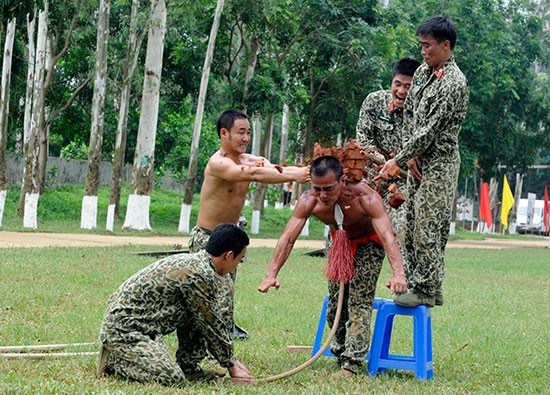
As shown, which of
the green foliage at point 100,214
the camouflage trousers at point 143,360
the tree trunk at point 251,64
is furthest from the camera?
the tree trunk at point 251,64

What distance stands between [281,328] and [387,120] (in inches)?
112

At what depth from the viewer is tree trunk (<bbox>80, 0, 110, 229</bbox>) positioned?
90.0 ft

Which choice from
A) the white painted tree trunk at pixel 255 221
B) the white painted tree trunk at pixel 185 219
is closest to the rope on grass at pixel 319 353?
the white painted tree trunk at pixel 185 219

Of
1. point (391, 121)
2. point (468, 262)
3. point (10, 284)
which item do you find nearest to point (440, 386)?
point (391, 121)

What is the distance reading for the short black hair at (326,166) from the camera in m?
7.73

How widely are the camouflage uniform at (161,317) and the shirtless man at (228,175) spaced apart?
1333mm

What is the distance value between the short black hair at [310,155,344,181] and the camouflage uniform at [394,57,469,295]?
0.57 meters

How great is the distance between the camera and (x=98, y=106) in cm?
2775

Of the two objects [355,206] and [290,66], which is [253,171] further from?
[290,66]

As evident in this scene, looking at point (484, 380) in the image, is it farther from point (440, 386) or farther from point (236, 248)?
point (236, 248)

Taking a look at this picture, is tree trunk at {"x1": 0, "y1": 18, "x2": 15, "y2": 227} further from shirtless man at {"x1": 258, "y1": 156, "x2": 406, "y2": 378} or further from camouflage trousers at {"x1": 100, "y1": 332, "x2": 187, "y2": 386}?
camouflage trousers at {"x1": 100, "y1": 332, "x2": 187, "y2": 386}

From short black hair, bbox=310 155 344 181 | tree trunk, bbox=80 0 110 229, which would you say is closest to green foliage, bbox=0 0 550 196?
tree trunk, bbox=80 0 110 229

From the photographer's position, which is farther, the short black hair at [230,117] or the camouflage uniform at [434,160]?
the short black hair at [230,117]

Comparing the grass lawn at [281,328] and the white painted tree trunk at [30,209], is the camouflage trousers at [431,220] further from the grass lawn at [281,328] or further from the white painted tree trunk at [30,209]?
the white painted tree trunk at [30,209]
